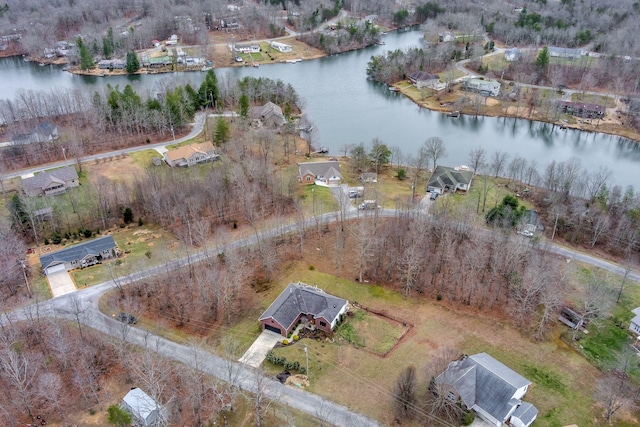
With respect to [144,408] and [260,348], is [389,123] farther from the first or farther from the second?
[144,408]

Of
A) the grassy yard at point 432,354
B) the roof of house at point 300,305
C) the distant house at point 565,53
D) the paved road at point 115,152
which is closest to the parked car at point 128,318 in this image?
the roof of house at point 300,305

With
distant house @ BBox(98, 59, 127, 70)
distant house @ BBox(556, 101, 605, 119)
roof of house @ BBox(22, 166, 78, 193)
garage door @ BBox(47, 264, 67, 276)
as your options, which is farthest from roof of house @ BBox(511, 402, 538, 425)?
distant house @ BBox(98, 59, 127, 70)

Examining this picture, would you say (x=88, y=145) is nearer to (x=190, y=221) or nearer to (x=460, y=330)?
(x=190, y=221)

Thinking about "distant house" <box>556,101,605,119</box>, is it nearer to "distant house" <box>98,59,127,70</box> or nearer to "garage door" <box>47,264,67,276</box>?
"garage door" <box>47,264,67,276</box>

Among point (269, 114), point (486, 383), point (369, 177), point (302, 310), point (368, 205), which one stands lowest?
point (486, 383)

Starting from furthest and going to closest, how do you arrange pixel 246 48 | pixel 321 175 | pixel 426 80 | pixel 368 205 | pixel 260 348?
pixel 246 48 → pixel 426 80 → pixel 321 175 → pixel 368 205 → pixel 260 348

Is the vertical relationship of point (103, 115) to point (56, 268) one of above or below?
above

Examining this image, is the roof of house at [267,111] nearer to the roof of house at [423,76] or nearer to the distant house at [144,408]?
the roof of house at [423,76]

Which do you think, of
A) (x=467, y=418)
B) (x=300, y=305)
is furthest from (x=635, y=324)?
(x=300, y=305)
